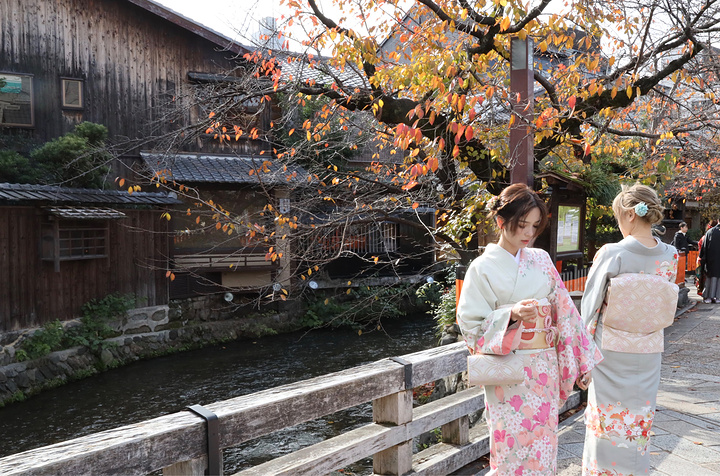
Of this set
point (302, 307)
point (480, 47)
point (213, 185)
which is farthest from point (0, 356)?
point (480, 47)

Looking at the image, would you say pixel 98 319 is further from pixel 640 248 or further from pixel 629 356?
pixel 640 248

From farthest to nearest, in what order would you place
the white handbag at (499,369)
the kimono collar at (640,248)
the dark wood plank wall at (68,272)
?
the dark wood plank wall at (68,272)
the kimono collar at (640,248)
the white handbag at (499,369)

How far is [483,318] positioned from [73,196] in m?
11.1

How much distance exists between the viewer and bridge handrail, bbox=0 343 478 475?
2.10 metres

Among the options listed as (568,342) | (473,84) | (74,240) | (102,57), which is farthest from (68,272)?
(568,342)

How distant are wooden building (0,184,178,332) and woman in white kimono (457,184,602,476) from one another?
329 inches

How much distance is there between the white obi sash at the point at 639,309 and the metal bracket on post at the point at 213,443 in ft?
8.34

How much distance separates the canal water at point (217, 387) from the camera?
880cm

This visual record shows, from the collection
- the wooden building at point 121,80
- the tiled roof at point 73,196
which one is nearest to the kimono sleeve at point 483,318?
the wooden building at point 121,80

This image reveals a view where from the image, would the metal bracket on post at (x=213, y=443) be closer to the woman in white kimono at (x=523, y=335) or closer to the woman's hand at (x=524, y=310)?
the woman in white kimono at (x=523, y=335)

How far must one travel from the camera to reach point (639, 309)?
11.8 ft

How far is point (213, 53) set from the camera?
51.5ft

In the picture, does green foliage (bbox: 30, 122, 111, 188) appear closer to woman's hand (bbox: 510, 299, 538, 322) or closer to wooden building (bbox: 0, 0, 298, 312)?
wooden building (bbox: 0, 0, 298, 312)

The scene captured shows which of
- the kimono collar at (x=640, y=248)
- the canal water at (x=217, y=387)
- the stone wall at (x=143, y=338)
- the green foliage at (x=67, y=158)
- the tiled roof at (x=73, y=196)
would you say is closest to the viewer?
the kimono collar at (x=640, y=248)
